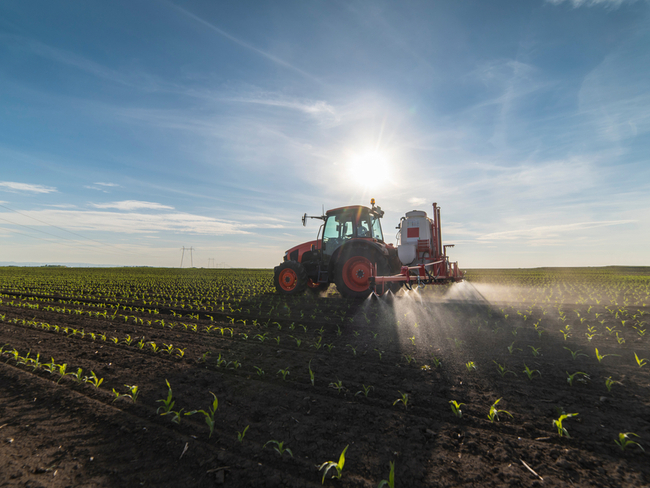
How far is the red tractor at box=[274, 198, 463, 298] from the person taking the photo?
9625 millimetres

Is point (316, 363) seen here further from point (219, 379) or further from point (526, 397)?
point (526, 397)

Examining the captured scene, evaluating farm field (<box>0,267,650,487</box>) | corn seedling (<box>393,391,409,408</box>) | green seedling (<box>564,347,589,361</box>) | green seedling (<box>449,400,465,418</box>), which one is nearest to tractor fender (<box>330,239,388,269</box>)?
farm field (<box>0,267,650,487</box>)

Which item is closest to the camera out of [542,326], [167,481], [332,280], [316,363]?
[167,481]

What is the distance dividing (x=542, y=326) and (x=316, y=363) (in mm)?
5263

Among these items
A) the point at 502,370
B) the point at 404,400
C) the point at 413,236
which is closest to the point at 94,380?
the point at 404,400

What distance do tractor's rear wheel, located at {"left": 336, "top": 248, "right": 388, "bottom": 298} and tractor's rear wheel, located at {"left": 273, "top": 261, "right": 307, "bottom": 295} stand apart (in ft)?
6.27

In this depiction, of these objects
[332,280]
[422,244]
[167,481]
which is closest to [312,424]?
[167,481]

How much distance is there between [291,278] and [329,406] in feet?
27.7

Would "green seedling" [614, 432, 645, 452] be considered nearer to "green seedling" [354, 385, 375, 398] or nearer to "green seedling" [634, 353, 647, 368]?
"green seedling" [634, 353, 647, 368]

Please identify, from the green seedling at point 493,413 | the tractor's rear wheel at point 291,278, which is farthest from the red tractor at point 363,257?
the green seedling at point 493,413

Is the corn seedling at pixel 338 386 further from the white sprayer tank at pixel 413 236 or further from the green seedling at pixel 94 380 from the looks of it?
the white sprayer tank at pixel 413 236

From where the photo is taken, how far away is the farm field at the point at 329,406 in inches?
96.7

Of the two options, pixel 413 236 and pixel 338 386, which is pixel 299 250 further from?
pixel 338 386

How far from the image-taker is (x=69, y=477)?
2.44 meters
